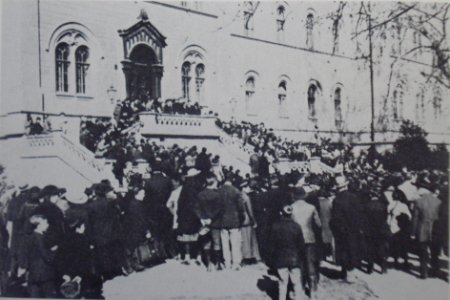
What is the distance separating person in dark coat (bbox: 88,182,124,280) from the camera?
20.4 feet

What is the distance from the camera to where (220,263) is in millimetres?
6285

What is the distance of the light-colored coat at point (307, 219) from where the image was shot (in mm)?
6145

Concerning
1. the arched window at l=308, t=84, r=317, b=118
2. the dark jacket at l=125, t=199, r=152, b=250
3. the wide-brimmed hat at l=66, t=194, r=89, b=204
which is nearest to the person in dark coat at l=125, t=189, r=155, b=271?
the dark jacket at l=125, t=199, r=152, b=250

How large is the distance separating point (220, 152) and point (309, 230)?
150 centimetres

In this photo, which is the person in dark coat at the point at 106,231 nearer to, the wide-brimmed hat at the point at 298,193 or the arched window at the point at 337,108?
the wide-brimmed hat at the point at 298,193

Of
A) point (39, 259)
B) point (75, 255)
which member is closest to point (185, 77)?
point (75, 255)

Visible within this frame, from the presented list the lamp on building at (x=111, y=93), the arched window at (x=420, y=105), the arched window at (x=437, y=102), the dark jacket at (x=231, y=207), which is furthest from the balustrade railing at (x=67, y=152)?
the arched window at (x=437, y=102)

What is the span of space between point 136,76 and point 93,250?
2.30 m

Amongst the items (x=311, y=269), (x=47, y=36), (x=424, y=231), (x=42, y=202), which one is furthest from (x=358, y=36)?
(x=42, y=202)

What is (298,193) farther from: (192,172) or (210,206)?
(192,172)

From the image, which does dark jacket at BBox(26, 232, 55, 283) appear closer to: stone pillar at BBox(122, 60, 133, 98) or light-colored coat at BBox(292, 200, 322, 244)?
stone pillar at BBox(122, 60, 133, 98)

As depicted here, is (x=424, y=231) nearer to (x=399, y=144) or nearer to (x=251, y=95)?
(x=399, y=144)

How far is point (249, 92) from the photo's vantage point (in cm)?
679

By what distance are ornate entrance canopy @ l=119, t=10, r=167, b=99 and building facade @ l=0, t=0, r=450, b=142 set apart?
13 mm
